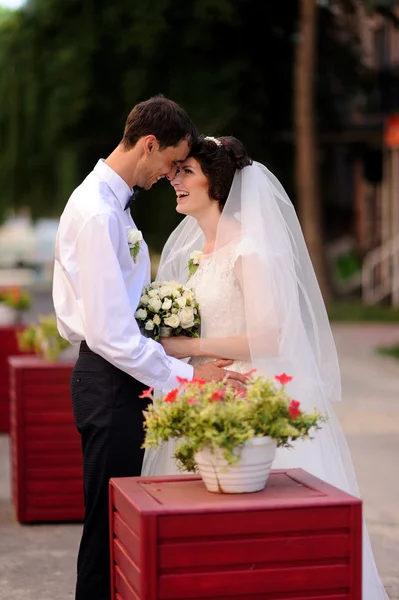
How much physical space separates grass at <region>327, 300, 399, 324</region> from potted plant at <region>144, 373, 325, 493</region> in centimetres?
2033

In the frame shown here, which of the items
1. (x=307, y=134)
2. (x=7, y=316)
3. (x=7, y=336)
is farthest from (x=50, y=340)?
(x=307, y=134)

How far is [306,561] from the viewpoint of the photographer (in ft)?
12.4

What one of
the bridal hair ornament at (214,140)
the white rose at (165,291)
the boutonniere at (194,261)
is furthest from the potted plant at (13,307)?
the white rose at (165,291)

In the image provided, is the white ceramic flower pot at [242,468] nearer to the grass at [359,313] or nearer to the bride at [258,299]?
the bride at [258,299]

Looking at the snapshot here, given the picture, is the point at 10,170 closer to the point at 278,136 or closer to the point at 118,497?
the point at 278,136

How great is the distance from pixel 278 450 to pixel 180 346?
56 centimetres

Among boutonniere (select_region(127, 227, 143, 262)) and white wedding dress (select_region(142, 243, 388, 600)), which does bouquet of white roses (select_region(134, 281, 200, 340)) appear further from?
boutonniere (select_region(127, 227, 143, 262))

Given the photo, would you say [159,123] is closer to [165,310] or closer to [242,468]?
[165,310]

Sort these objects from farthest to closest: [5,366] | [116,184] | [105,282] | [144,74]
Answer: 1. [144,74]
2. [5,366]
3. [116,184]
4. [105,282]

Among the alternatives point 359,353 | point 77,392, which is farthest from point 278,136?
point 77,392

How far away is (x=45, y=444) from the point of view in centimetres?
760

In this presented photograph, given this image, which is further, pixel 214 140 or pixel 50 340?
pixel 50 340

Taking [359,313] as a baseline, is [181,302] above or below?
above

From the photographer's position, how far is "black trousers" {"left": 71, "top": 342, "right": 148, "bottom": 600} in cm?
479
